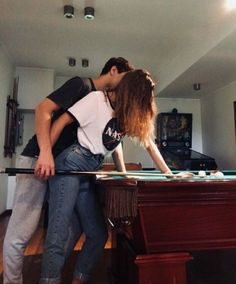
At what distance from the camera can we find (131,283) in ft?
4.07

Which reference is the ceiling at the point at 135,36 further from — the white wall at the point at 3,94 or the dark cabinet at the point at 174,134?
the dark cabinet at the point at 174,134

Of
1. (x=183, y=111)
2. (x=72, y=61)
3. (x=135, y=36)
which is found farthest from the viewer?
(x=183, y=111)

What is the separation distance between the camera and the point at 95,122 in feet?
4.00

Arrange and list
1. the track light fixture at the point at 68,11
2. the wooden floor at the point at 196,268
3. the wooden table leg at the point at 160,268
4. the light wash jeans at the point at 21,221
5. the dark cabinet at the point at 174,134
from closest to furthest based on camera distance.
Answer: the wooden table leg at the point at 160,268
the light wash jeans at the point at 21,221
the wooden floor at the point at 196,268
the track light fixture at the point at 68,11
the dark cabinet at the point at 174,134

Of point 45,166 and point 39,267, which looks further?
point 39,267

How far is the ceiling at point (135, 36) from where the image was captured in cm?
273

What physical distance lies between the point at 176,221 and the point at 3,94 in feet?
11.1

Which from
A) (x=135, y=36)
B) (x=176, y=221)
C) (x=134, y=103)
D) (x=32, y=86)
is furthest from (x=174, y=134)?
(x=176, y=221)

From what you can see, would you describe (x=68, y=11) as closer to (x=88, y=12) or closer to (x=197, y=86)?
(x=88, y=12)

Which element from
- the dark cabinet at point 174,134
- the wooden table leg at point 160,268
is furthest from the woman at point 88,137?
the dark cabinet at point 174,134

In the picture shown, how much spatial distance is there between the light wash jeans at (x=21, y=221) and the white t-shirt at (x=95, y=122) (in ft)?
1.06

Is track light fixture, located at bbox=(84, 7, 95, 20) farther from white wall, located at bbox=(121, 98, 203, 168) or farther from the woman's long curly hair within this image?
white wall, located at bbox=(121, 98, 203, 168)

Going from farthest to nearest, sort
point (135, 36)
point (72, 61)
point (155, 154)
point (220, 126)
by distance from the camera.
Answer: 1. point (220, 126)
2. point (72, 61)
3. point (135, 36)
4. point (155, 154)

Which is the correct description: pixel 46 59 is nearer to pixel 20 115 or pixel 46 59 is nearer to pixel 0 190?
pixel 20 115
